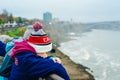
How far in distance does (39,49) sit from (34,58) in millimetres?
110

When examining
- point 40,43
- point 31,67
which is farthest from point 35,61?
point 40,43

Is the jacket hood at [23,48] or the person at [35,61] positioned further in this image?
the jacket hood at [23,48]

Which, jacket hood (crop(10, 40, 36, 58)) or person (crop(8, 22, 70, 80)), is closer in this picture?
person (crop(8, 22, 70, 80))

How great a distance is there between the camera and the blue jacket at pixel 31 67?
3.59ft

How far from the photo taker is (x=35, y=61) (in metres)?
1.11

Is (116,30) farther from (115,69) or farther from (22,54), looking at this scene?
(22,54)

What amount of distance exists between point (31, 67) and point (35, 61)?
29mm

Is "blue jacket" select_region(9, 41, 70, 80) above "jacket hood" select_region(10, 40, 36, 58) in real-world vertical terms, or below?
below

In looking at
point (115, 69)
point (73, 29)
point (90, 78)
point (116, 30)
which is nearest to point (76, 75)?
point (90, 78)

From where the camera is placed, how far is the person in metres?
1.10

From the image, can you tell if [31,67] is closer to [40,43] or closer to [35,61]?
[35,61]

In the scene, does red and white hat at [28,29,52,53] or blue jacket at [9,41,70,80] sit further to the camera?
red and white hat at [28,29,52,53]

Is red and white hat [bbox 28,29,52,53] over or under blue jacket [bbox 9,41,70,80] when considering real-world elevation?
over

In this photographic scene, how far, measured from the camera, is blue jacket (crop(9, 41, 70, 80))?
109 cm
